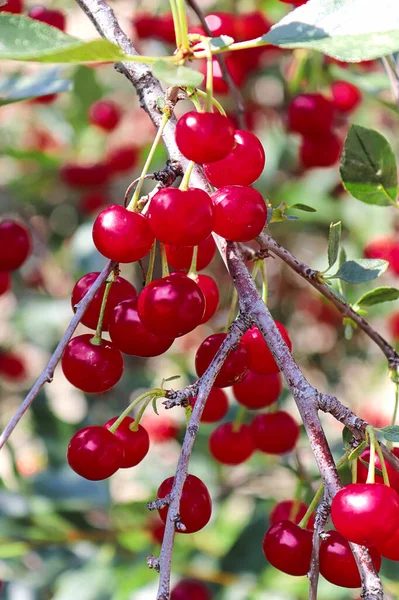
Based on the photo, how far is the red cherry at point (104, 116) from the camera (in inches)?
72.6

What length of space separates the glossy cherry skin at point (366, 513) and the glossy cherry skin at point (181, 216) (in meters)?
0.20

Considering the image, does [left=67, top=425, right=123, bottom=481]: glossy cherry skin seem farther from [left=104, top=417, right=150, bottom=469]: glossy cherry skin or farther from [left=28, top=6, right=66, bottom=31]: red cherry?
[left=28, top=6, right=66, bottom=31]: red cherry

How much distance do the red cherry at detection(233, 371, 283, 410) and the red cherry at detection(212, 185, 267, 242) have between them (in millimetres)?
254

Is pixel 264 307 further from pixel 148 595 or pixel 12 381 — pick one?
pixel 12 381

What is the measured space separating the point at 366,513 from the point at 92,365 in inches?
10.1

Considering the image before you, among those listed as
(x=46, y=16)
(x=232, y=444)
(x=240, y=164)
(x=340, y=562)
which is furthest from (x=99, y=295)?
(x=46, y=16)

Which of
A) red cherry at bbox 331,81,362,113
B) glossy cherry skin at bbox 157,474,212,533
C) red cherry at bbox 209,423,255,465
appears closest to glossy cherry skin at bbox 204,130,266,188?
glossy cherry skin at bbox 157,474,212,533

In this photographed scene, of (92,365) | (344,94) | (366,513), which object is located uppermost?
(344,94)

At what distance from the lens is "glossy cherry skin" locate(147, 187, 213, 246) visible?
0.52m

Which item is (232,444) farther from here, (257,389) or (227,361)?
(227,361)

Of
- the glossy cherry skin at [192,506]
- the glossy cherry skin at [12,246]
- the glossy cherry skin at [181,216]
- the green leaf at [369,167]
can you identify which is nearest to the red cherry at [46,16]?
the glossy cherry skin at [12,246]

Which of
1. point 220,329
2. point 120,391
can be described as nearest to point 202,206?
Result: point 220,329

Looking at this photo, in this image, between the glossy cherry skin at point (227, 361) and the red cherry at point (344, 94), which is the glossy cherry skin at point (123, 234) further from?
the red cherry at point (344, 94)

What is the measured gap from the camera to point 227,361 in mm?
Answer: 606
